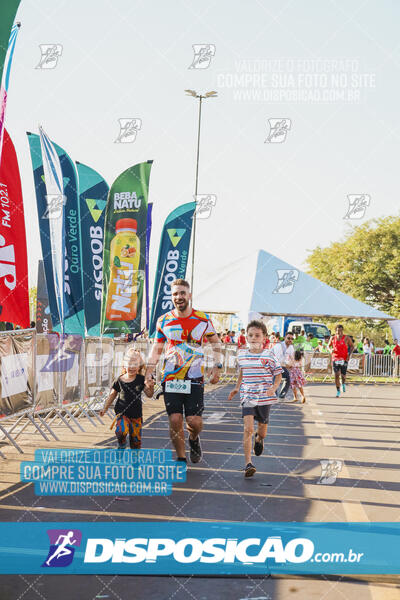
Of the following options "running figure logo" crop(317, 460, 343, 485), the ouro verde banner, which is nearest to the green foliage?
the ouro verde banner

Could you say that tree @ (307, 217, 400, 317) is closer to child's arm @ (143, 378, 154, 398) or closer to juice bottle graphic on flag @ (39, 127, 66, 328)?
juice bottle graphic on flag @ (39, 127, 66, 328)

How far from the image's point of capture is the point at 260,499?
6.62m

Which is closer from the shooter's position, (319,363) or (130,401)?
(130,401)

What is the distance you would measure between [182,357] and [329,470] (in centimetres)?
210

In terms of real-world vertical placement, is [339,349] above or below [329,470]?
above

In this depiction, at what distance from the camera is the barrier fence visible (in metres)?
9.27

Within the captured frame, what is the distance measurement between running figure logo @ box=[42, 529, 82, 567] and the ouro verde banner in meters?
11.4

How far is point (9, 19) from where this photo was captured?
281 inches

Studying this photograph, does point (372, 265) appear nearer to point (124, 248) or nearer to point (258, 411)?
point (124, 248)

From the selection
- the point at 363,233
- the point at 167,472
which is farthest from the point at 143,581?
the point at 363,233

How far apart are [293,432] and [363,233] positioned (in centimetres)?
4886

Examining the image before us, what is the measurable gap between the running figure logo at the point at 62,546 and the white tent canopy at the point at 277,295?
100 feet

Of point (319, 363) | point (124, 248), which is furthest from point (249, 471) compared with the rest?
point (319, 363)

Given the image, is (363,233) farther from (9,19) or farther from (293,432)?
(9,19)
